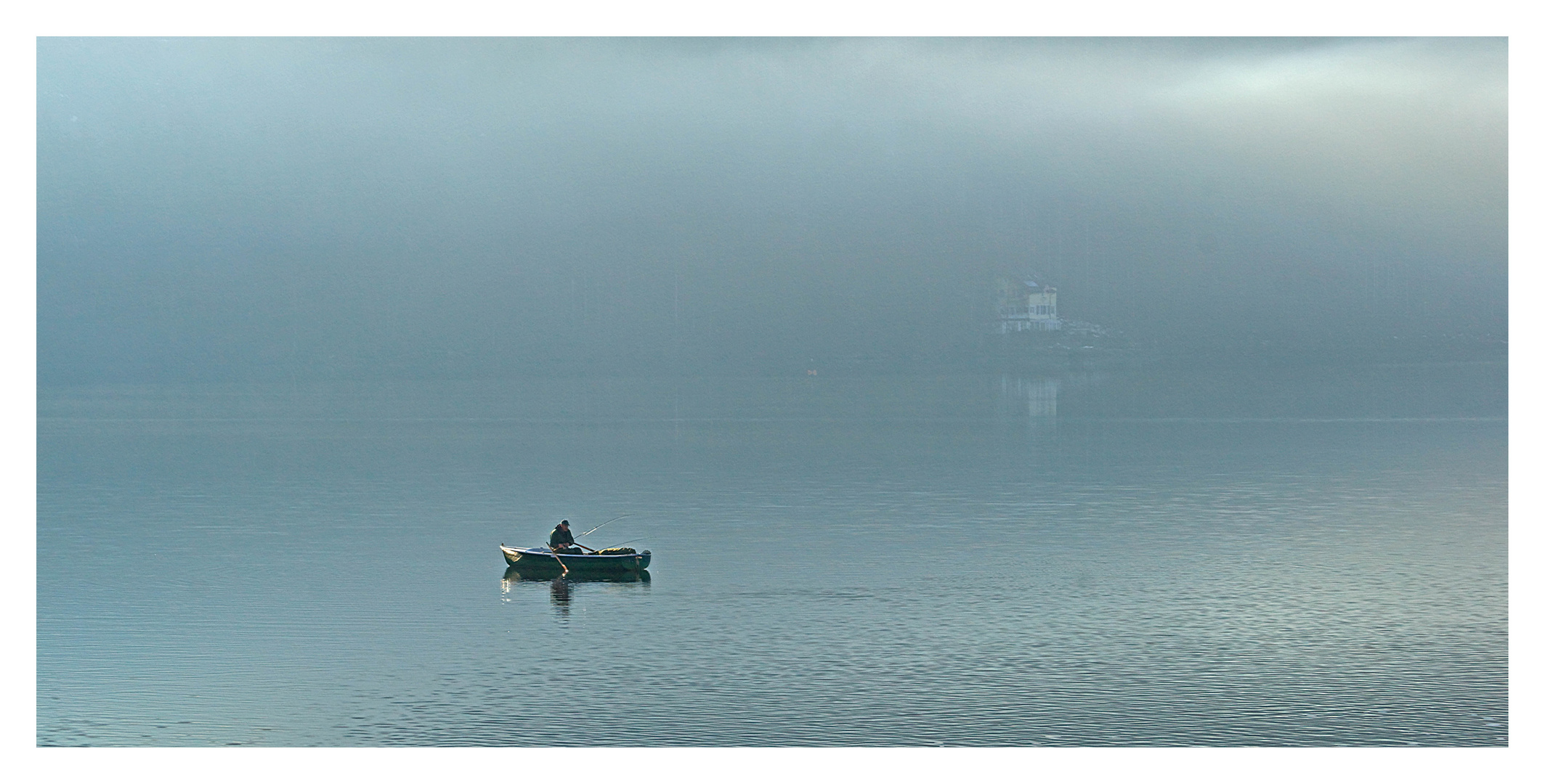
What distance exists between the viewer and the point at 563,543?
37.2 m

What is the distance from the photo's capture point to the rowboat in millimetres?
36719

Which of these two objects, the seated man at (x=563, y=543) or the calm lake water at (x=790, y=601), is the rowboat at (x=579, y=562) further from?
the calm lake water at (x=790, y=601)

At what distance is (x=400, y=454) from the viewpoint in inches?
3378

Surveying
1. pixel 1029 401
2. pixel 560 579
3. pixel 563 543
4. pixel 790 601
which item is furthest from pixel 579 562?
pixel 1029 401

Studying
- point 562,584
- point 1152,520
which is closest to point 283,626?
point 562,584

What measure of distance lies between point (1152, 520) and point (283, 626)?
30258 millimetres

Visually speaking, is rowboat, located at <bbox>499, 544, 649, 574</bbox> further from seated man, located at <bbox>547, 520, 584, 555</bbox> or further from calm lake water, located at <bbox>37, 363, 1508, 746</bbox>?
calm lake water, located at <bbox>37, 363, 1508, 746</bbox>

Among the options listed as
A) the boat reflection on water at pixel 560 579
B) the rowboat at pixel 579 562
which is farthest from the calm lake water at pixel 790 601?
the rowboat at pixel 579 562

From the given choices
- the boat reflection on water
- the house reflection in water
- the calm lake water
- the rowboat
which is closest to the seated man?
the rowboat

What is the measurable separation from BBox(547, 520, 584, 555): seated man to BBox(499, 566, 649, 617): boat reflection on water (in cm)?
56

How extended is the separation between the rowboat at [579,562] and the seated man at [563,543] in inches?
4.1

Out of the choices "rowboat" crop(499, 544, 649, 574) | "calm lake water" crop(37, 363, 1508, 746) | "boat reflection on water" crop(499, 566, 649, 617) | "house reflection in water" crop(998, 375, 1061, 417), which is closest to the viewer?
"calm lake water" crop(37, 363, 1508, 746)
